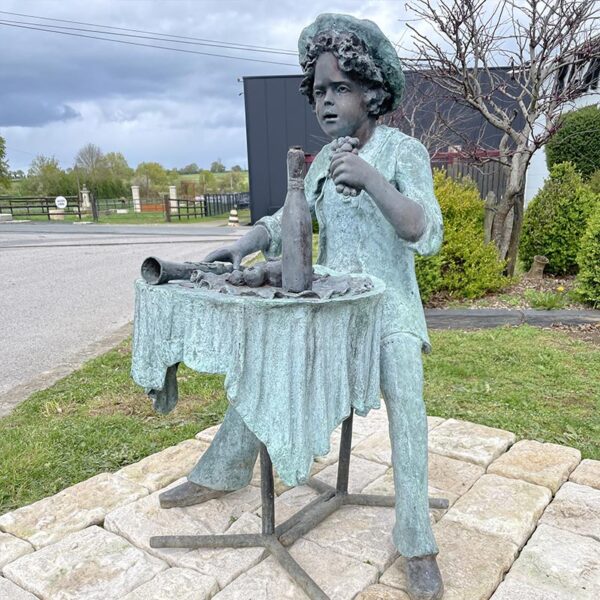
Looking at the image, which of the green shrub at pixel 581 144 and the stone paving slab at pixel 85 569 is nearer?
the stone paving slab at pixel 85 569

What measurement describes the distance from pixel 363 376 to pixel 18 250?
14.5m

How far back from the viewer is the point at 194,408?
13.2 ft

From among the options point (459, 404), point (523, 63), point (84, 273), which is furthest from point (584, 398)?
point (84, 273)

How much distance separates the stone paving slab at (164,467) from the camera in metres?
2.87

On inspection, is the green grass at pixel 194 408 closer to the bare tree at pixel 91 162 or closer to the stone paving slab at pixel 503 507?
the stone paving slab at pixel 503 507

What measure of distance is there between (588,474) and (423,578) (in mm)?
1358

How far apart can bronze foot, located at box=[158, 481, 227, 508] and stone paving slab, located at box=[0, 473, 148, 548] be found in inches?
7.6

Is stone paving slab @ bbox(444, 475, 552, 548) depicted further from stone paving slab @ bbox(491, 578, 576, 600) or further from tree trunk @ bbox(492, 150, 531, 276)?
tree trunk @ bbox(492, 150, 531, 276)

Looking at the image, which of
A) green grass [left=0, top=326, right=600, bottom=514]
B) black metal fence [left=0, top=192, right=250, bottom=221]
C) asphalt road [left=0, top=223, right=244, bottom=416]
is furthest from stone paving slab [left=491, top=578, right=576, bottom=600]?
black metal fence [left=0, top=192, right=250, bottom=221]

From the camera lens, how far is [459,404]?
403 centimetres

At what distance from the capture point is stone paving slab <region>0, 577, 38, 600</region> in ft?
6.74

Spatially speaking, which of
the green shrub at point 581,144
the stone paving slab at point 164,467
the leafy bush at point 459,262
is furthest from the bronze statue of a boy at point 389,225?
the green shrub at point 581,144

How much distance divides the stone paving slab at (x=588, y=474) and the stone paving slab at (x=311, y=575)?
1.29m

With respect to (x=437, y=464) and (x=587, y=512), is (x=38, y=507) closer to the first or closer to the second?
(x=437, y=464)
